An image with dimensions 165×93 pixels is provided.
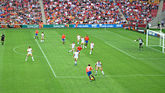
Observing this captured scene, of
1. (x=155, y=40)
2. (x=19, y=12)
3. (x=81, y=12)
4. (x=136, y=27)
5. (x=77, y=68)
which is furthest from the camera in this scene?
(x=81, y=12)

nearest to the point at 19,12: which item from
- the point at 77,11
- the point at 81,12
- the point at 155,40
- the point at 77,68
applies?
the point at 77,11

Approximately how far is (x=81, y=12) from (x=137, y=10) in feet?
46.9

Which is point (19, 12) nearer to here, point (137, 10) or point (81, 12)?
point (81, 12)

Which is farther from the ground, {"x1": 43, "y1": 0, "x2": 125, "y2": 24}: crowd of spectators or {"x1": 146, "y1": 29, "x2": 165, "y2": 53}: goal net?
{"x1": 43, "y1": 0, "x2": 125, "y2": 24}: crowd of spectators

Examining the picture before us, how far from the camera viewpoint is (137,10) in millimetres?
70625

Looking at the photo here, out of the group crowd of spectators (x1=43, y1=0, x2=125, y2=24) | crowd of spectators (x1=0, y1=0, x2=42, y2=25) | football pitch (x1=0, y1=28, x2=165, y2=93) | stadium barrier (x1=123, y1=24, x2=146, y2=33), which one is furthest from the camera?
crowd of spectators (x1=43, y1=0, x2=125, y2=24)

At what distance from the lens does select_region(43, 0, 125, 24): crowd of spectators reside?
213 ft

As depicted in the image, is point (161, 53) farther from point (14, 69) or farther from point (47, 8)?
point (47, 8)

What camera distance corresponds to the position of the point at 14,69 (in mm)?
29125

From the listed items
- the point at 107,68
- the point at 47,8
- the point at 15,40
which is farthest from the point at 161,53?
the point at 47,8

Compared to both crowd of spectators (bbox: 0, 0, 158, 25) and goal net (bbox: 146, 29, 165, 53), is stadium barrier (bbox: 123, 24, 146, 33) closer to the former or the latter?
crowd of spectators (bbox: 0, 0, 158, 25)

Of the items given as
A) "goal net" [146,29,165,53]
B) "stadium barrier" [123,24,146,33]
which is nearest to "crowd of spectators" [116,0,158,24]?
"stadium barrier" [123,24,146,33]

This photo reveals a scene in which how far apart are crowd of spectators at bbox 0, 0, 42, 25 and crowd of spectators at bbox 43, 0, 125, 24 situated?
8.43 feet

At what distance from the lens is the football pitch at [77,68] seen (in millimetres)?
24141
